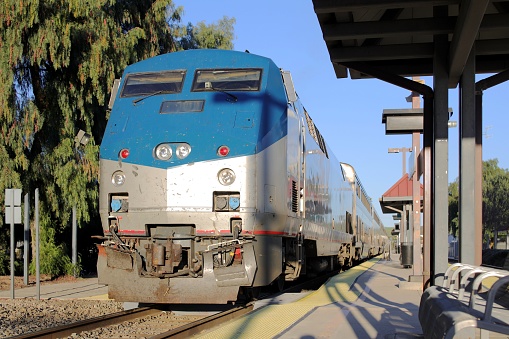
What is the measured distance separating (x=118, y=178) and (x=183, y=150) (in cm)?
108

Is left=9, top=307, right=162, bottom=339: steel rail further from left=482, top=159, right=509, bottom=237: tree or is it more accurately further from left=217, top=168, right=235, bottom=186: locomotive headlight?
left=482, top=159, right=509, bottom=237: tree

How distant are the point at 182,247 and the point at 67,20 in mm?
11599

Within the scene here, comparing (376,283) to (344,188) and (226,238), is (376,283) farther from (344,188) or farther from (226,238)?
(226,238)

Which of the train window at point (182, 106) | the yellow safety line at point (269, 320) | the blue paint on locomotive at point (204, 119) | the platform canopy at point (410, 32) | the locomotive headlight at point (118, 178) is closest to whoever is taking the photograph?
the platform canopy at point (410, 32)


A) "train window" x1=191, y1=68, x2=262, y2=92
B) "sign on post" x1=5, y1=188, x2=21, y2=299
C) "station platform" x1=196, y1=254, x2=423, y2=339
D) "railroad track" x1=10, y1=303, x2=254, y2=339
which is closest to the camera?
"station platform" x1=196, y1=254, x2=423, y2=339

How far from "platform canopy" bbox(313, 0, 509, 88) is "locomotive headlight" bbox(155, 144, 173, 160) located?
107 inches

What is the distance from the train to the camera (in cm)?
902

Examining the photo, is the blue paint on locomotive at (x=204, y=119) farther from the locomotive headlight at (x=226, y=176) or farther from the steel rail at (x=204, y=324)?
the steel rail at (x=204, y=324)

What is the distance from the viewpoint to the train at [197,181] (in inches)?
355

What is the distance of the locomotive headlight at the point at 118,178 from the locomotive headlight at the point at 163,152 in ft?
2.02

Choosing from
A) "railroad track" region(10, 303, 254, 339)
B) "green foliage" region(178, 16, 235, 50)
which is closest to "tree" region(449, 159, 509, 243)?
"green foliage" region(178, 16, 235, 50)

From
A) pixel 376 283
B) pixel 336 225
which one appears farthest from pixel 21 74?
pixel 376 283

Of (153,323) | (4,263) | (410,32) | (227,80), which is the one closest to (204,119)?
(227,80)

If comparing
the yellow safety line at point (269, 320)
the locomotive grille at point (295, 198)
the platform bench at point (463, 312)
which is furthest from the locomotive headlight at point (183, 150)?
the platform bench at point (463, 312)
